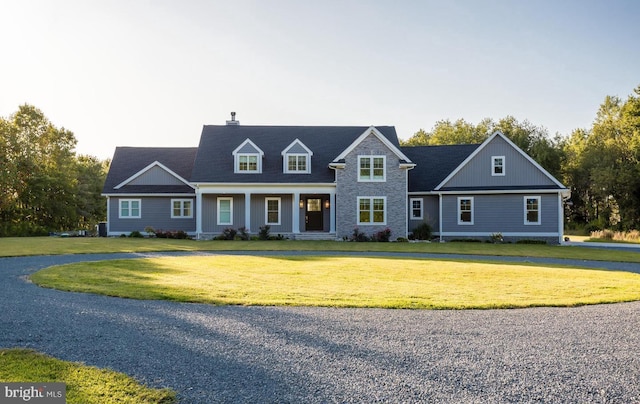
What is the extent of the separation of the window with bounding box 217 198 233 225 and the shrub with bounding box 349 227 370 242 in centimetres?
804

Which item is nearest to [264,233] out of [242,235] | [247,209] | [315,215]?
[242,235]

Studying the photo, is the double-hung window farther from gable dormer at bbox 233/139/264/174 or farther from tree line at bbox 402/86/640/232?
gable dormer at bbox 233/139/264/174

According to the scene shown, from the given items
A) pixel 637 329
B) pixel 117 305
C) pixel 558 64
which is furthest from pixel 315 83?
pixel 637 329

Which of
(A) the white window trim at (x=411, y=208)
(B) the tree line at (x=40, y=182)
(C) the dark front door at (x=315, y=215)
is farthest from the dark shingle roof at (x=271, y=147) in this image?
(B) the tree line at (x=40, y=182)

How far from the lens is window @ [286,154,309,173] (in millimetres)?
30156

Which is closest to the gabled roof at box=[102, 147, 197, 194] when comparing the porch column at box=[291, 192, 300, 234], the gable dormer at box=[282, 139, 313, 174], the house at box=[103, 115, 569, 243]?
the house at box=[103, 115, 569, 243]

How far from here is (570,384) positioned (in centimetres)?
488

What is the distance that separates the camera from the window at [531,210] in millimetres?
28125

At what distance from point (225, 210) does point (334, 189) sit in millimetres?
7290

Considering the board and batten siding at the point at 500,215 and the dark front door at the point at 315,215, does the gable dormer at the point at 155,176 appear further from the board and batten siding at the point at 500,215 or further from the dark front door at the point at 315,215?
the board and batten siding at the point at 500,215

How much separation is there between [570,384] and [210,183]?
25.9 m

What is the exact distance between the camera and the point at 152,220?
31.2 m

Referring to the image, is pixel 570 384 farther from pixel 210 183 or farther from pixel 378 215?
pixel 210 183

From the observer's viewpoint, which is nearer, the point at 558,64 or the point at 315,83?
the point at 315,83
